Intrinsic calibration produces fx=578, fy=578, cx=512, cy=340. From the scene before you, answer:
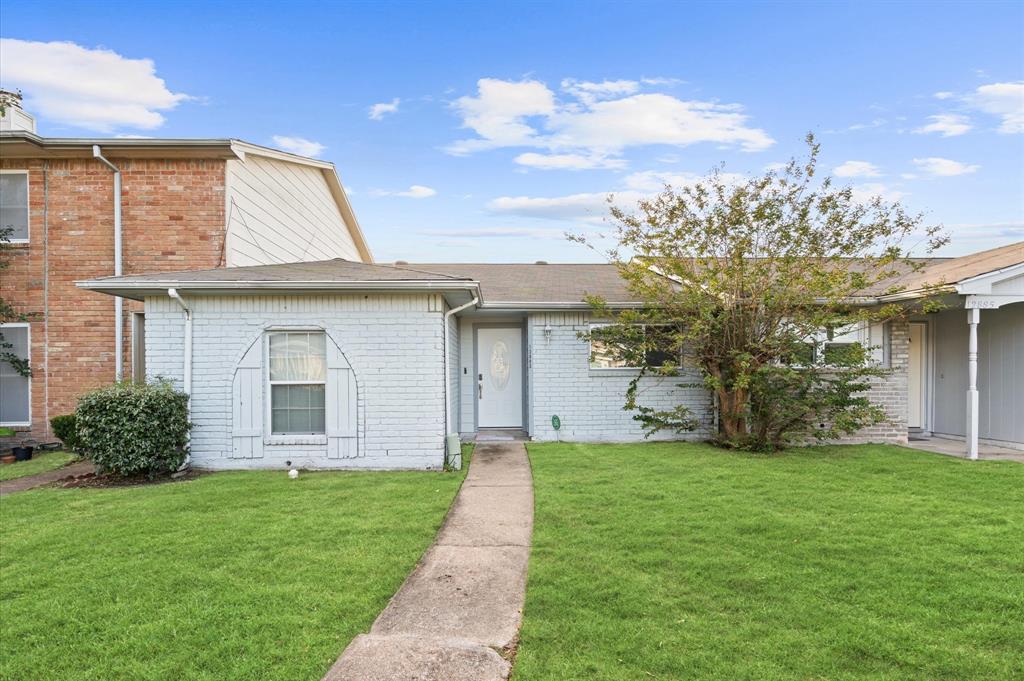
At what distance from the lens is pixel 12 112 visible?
11.2 metres

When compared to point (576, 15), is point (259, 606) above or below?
below

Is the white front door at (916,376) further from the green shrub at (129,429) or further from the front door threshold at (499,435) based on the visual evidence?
the green shrub at (129,429)

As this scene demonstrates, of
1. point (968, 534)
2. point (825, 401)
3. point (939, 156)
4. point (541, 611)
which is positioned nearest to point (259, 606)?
point (541, 611)

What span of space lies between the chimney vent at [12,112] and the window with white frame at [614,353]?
1185 centimetres

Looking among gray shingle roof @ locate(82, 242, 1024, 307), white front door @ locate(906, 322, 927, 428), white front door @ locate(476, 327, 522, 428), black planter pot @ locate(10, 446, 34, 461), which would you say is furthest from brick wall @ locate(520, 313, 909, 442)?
black planter pot @ locate(10, 446, 34, 461)

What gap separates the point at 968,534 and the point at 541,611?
13.5ft

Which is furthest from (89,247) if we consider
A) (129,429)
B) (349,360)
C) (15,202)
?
(349,360)

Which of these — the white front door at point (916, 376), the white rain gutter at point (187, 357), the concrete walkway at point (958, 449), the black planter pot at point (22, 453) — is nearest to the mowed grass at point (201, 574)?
the white rain gutter at point (187, 357)

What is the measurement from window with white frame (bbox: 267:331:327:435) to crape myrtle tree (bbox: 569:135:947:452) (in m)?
4.81

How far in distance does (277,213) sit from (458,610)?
35.3 feet

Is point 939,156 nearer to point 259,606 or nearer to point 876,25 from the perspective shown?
point 876,25

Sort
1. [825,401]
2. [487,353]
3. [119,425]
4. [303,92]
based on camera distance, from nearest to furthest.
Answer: [119,425]
[825,401]
[487,353]
[303,92]

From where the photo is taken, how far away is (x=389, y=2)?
1205cm

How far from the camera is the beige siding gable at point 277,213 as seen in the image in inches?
428
